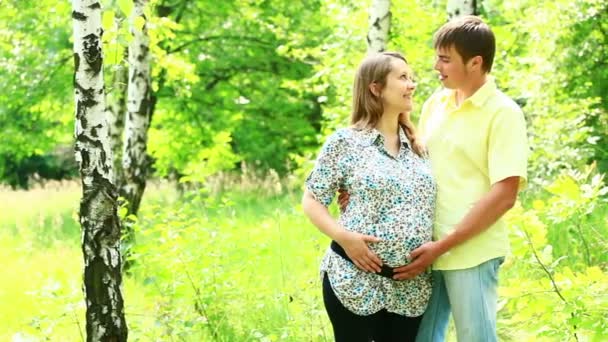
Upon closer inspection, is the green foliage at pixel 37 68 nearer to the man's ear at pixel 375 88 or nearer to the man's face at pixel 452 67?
the man's ear at pixel 375 88

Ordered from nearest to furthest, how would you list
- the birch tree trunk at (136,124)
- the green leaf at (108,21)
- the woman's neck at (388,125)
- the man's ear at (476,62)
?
the man's ear at (476,62) < the woman's neck at (388,125) < the green leaf at (108,21) < the birch tree trunk at (136,124)

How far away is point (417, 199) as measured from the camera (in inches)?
111

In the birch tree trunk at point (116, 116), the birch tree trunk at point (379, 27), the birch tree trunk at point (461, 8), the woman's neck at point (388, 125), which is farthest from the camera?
the birch tree trunk at point (116, 116)

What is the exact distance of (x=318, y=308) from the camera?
4.55m

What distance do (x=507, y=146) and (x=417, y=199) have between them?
360 millimetres

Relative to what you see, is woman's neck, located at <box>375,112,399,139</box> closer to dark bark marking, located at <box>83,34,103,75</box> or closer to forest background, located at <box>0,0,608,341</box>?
forest background, located at <box>0,0,608,341</box>

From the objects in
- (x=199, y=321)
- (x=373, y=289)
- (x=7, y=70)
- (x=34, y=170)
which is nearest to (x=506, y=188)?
(x=373, y=289)

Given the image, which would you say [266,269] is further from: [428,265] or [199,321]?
[428,265]

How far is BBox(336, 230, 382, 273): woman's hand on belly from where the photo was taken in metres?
2.79

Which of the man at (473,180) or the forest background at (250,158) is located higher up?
the man at (473,180)

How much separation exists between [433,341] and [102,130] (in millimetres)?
1661

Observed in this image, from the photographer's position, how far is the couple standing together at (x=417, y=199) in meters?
2.79

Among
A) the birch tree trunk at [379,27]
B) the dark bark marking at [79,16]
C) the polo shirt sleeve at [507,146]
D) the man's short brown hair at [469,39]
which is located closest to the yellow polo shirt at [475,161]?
the polo shirt sleeve at [507,146]

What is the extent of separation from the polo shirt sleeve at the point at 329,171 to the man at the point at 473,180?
35 centimetres
